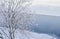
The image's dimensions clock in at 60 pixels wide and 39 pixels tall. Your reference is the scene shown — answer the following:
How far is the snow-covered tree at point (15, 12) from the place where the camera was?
2.50 metres

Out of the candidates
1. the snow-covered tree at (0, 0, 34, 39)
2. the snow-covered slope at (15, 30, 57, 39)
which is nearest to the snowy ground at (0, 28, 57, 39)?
the snow-covered slope at (15, 30, 57, 39)

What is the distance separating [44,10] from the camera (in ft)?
9.64

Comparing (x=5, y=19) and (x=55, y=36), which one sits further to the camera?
(x=55, y=36)

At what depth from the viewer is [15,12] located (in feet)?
8.25

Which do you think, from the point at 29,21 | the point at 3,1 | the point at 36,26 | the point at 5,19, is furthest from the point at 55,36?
the point at 3,1

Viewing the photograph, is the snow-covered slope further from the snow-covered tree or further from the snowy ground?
the snow-covered tree

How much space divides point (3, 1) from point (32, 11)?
0.62m

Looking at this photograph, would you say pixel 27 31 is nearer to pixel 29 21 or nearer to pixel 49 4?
pixel 29 21

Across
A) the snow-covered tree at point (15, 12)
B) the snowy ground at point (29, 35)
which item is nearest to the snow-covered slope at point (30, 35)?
the snowy ground at point (29, 35)

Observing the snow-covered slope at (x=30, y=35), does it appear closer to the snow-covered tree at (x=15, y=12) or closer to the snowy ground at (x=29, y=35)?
the snowy ground at (x=29, y=35)

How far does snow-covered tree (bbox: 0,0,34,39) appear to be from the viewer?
98.6 inches

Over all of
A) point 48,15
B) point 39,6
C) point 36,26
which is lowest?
point 36,26

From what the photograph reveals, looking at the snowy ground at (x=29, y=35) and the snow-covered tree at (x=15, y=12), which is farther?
the snowy ground at (x=29, y=35)

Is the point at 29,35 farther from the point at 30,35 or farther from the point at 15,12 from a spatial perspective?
the point at 15,12
